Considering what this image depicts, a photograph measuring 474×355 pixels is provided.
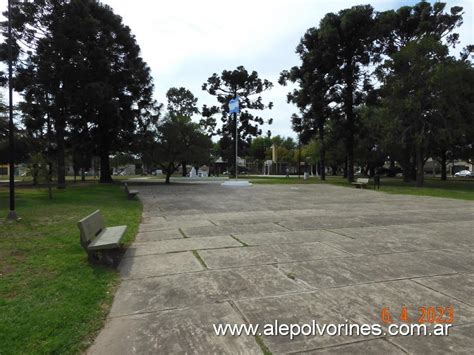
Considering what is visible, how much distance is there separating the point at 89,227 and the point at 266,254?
2.96 m

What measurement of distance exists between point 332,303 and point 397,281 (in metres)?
1.28

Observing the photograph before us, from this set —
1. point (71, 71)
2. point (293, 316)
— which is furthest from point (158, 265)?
point (71, 71)

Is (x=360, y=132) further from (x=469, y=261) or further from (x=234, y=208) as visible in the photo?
(x=469, y=261)

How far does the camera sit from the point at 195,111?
6209 centimetres

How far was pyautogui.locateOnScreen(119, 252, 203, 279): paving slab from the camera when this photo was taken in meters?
5.67

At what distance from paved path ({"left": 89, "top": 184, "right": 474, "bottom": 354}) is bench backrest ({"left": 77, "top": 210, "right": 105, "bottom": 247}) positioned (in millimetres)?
705

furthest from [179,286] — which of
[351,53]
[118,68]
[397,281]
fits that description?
[351,53]

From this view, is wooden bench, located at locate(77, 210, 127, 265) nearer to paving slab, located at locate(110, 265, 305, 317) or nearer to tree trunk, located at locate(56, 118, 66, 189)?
paving slab, located at locate(110, 265, 305, 317)

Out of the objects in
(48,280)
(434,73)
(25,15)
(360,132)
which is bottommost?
(48,280)

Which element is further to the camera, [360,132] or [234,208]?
[360,132]

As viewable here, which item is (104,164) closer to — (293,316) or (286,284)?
(286,284)

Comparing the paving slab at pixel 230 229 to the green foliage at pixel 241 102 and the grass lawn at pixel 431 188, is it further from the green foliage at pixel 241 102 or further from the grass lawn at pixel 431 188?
the green foliage at pixel 241 102
